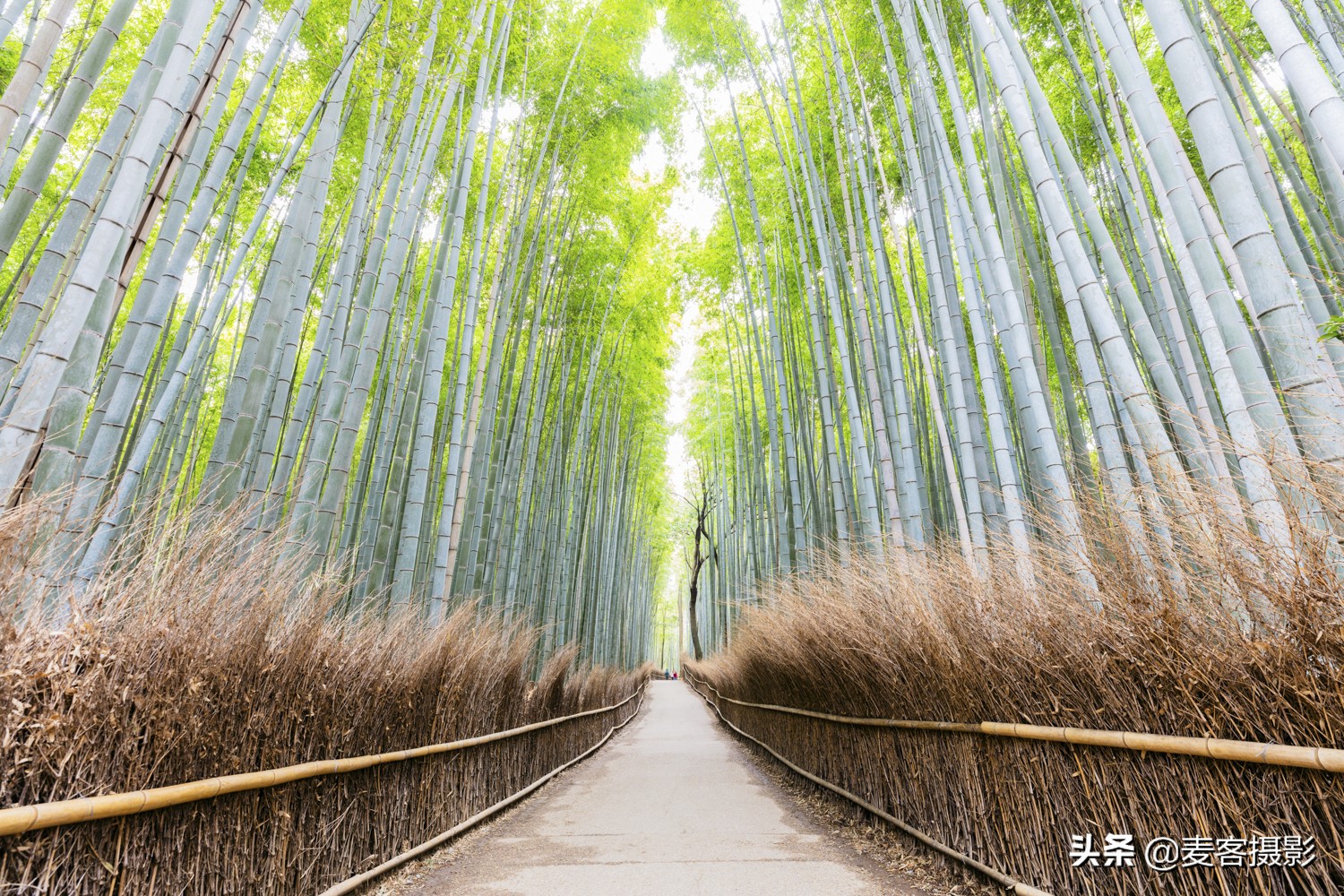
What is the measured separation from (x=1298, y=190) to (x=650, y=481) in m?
12.0

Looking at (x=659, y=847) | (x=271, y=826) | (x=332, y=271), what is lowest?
(x=659, y=847)

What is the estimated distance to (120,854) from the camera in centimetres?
124

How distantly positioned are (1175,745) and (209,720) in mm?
2140

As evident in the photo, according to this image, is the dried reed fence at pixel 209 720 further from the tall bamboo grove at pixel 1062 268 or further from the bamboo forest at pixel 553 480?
the tall bamboo grove at pixel 1062 268

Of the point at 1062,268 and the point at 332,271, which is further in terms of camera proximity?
the point at 332,271

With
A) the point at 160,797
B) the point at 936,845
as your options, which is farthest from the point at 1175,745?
the point at 160,797

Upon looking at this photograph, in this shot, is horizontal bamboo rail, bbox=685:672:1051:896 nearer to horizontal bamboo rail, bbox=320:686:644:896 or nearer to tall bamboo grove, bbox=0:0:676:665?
horizontal bamboo rail, bbox=320:686:644:896

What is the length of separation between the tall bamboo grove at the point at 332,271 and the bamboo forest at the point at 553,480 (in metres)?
0.03

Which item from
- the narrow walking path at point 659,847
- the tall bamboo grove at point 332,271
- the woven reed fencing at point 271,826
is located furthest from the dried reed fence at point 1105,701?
the tall bamboo grove at point 332,271

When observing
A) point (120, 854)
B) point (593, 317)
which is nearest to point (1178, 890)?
point (120, 854)

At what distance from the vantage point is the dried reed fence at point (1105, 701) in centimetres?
111

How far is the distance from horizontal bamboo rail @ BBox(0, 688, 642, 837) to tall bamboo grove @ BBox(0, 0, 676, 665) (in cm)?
41

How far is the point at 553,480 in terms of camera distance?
269 inches

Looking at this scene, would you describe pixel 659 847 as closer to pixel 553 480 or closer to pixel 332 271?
pixel 332 271
